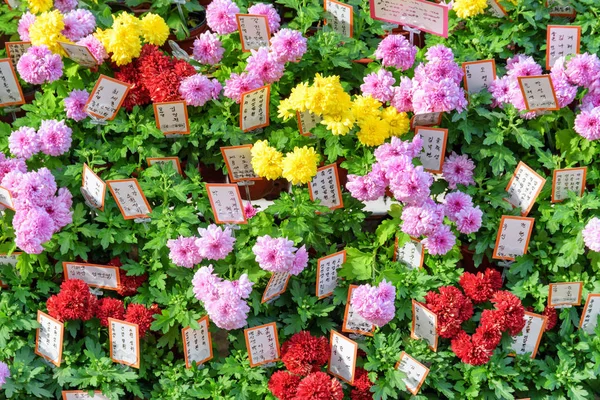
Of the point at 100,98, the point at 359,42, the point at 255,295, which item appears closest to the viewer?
the point at 255,295

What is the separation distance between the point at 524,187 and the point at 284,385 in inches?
49.0

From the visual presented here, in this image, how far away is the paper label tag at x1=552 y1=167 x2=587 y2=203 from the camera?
3094 millimetres

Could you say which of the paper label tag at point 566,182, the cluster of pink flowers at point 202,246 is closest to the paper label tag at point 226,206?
the cluster of pink flowers at point 202,246

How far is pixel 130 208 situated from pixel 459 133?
1.37m

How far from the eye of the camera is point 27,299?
Result: 299 cm

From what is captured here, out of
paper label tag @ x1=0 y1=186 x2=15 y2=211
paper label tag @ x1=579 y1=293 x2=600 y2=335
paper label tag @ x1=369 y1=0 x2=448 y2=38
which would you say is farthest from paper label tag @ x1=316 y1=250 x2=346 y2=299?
paper label tag @ x1=0 y1=186 x2=15 y2=211

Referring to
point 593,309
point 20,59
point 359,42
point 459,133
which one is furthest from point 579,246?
point 20,59

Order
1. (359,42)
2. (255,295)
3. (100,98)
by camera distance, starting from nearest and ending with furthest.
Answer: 1. (255,295)
2. (100,98)
3. (359,42)

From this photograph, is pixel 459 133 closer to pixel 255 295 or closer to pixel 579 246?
pixel 579 246

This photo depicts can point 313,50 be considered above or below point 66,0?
below

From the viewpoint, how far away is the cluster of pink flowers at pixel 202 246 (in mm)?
2838

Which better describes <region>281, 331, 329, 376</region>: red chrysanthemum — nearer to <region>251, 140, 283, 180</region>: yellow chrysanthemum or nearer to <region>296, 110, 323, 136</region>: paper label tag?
<region>251, 140, 283, 180</region>: yellow chrysanthemum

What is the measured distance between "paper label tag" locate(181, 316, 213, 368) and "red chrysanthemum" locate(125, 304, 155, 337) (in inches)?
5.6

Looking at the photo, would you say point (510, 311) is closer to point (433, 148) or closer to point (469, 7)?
point (433, 148)
